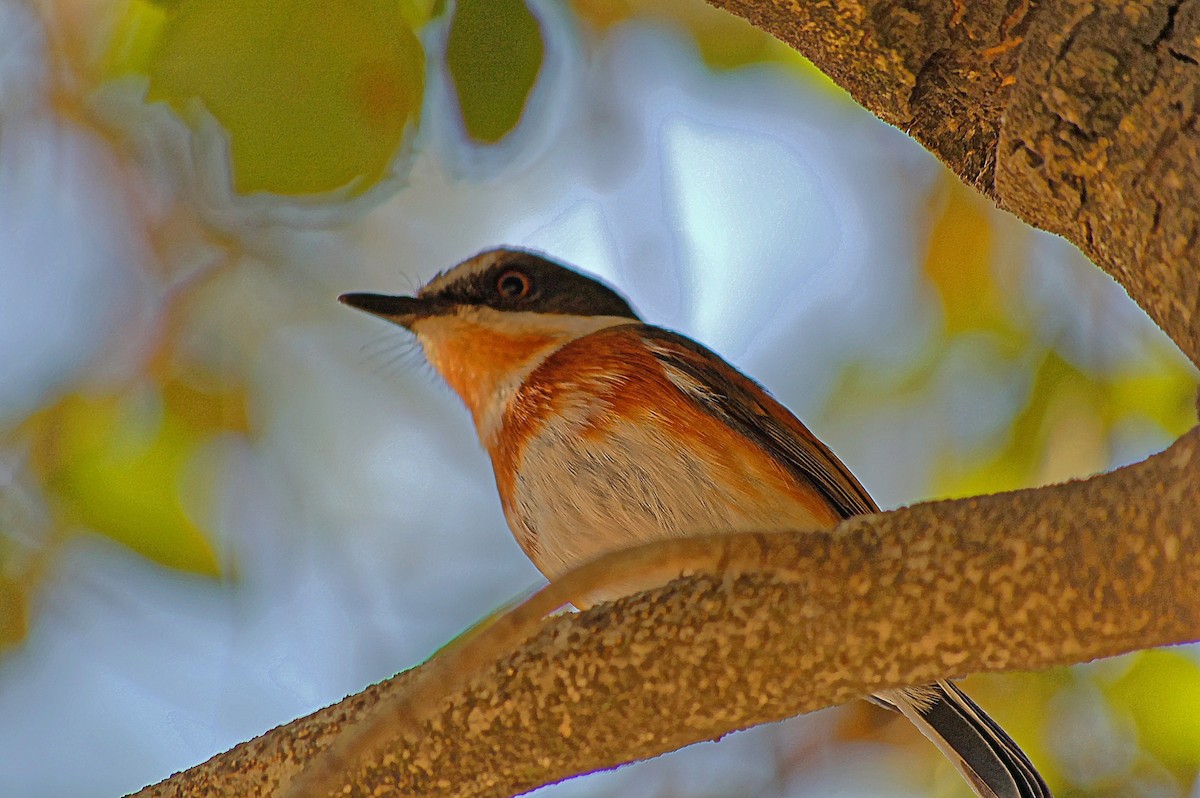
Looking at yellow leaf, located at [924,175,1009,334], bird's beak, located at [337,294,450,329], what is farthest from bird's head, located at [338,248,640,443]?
yellow leaf, located at [924,175,1009,334]

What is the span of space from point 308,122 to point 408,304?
0.81m

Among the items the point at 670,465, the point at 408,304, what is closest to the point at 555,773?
the point at 670,465

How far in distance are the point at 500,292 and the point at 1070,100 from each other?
8.01 feet

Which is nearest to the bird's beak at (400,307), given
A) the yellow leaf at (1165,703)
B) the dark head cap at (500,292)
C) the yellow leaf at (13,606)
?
the dark head cap at (500,292)

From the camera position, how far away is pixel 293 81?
321cm

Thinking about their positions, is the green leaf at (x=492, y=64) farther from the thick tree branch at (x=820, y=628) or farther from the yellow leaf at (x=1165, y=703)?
the yellow leaf at (x=1165, y=703)

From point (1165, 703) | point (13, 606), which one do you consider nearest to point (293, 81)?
point (13, 606)

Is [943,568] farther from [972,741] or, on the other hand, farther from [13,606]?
[13,606]

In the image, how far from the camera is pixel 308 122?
10.8 feet

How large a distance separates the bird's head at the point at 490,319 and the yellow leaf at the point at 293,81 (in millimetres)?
650

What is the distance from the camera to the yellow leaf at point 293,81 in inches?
125

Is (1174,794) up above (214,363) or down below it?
below

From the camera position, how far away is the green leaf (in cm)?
340

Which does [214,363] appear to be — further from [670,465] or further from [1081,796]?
[1081,796]
